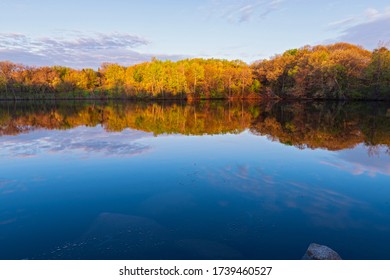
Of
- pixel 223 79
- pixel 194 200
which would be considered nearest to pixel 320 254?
pixel 194 200

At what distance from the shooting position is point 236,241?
21.9 feet

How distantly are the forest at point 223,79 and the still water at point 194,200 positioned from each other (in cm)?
4220

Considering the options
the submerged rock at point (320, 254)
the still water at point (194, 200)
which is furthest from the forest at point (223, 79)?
the submerged rock at point (320, 254)

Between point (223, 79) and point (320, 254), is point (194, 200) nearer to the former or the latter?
point (320, 254)

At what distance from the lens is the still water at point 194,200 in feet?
21.5

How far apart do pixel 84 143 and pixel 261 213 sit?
14.7m

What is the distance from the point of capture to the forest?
178 ft

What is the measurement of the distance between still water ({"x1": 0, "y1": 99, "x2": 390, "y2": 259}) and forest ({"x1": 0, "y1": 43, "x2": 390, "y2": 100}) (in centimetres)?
4220

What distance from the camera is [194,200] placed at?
30.5 ft

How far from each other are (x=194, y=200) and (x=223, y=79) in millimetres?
73358

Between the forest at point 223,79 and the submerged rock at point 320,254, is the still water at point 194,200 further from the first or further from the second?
the forest at point 223,79

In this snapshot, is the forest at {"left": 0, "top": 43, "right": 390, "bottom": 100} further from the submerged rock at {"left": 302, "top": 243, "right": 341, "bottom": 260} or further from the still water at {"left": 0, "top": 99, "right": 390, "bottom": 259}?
the submerged rock at {"left": 302, "top": 243, "right": 341, "bottom": 260}
